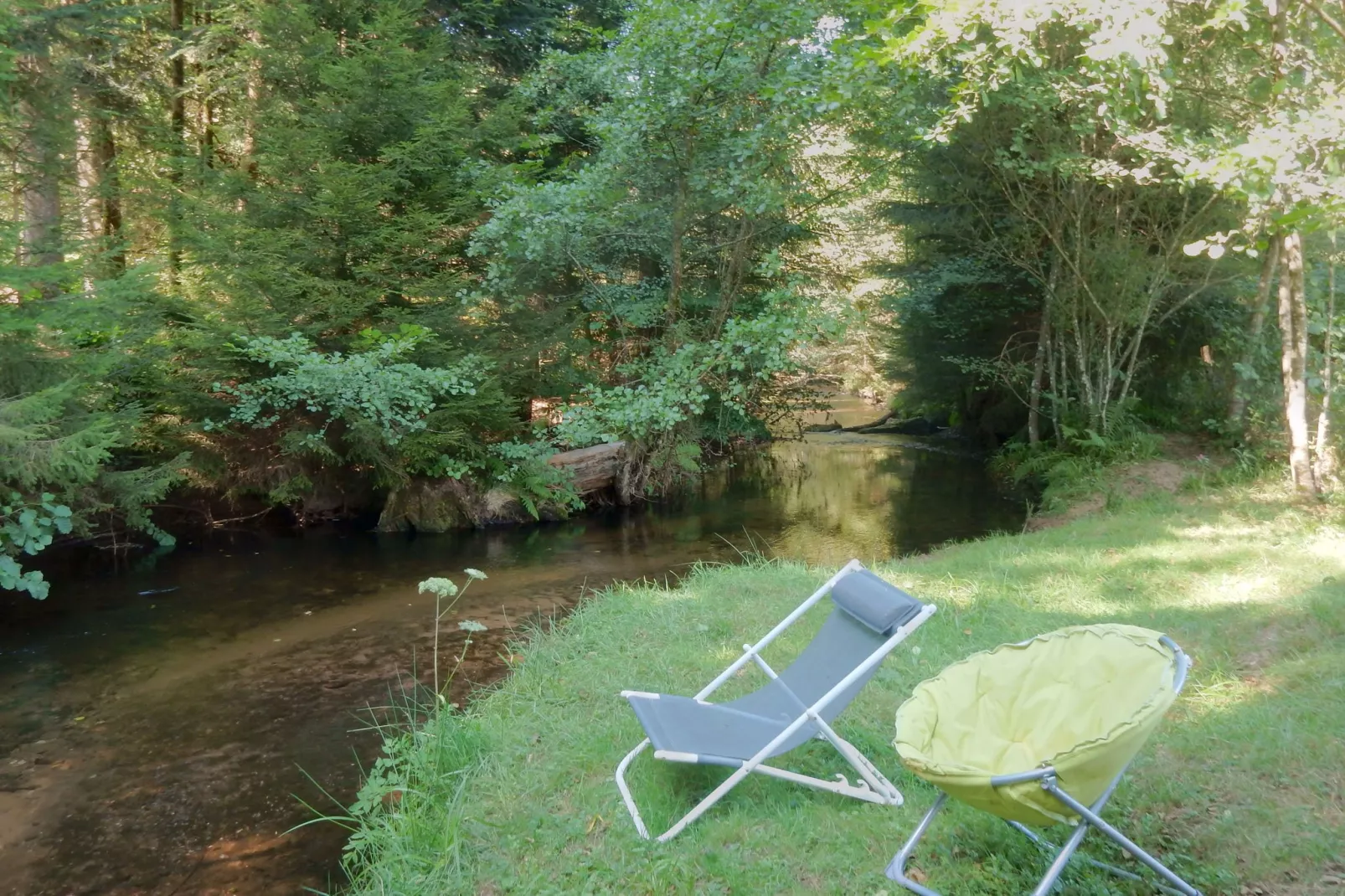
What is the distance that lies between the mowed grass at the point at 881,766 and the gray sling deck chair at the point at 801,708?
117 mm

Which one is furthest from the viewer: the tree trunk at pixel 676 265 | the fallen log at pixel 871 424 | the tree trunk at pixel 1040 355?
the fallen log at pixel 871 424

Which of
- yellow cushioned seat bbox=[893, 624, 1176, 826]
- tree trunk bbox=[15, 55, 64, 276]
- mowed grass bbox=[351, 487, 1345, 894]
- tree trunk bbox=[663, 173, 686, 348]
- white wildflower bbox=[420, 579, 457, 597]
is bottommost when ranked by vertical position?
mowed grass bbox=[351, 487, 1345, 894]

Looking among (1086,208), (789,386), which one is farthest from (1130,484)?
(789,386)

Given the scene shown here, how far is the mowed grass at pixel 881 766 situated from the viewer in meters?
2.93

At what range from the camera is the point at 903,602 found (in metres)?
3.60

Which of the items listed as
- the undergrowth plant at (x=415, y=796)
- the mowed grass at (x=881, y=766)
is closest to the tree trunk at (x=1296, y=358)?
the mowed grass at (x=881, y=766)

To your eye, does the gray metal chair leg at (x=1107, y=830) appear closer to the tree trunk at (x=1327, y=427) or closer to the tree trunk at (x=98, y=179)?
the tree trunk at (x=1327, y=427)

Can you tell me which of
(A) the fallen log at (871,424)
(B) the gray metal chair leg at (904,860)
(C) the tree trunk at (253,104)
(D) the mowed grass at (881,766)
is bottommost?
(A) the fallen log at (871,424)

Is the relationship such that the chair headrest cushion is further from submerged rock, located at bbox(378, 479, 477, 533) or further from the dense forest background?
submerged rock, located at bbox(378, 479, 477, 533)

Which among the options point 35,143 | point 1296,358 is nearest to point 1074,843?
point 1296,358

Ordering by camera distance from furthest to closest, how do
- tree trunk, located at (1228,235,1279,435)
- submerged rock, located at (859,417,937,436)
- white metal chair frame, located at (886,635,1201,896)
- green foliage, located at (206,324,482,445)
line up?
submerged rock, located at (859,417,937,436), tree trunk, located at (1228,235,1279,435), green foliage, located at (206,324,482,445), white metal chair frame, located at (886,635,1201,896)

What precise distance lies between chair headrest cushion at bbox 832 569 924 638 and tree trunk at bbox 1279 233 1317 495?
270 inches

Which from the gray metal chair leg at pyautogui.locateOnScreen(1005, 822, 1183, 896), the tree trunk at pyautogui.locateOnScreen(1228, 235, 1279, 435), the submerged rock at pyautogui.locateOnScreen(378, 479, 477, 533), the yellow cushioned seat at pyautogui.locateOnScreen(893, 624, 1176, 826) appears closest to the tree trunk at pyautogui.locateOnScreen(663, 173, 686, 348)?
the submerged rock at pyautogui.locateOnScreen(378, 479, 477, 533)

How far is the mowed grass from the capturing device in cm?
293
